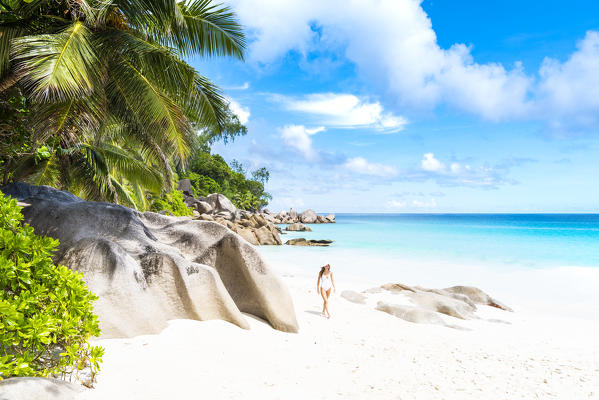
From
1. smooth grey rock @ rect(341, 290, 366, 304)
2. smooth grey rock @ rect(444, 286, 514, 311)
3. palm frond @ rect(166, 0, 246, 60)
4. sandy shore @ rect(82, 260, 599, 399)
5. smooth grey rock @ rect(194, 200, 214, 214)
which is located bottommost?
smooth grey rock @ rect(444, 286, 514, 311)

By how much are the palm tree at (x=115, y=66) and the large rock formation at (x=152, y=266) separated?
1.78 m

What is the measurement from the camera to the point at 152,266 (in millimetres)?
5191

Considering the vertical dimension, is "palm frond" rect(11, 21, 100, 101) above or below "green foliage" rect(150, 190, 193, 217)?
above

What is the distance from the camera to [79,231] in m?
5.27

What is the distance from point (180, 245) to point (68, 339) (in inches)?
131

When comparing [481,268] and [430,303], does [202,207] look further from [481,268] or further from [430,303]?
[430,303]

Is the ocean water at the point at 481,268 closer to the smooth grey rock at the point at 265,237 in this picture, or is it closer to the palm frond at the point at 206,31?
the smooth grey rock at the point at 265,237

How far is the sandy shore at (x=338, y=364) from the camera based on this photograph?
3.91m

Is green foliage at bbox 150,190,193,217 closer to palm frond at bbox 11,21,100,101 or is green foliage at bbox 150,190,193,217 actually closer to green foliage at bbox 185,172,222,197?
palm frond at bbox 11,21,100,101

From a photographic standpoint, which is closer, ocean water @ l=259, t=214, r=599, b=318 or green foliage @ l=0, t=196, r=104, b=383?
green foliage @ l=0, t=196, r=104, b=383

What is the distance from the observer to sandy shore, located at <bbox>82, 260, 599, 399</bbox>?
154 inches

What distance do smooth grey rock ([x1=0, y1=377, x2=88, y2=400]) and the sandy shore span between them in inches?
11.3

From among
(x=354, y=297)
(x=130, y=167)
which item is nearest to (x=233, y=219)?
(x=130, y=167)

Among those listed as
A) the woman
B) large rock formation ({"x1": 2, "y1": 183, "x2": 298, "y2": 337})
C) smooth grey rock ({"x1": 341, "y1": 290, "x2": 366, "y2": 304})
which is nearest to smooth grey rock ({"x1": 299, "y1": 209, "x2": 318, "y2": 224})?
smooth grey rock ({"x1": 341, "y1": 290, "x2": 366, "y2": 304})
